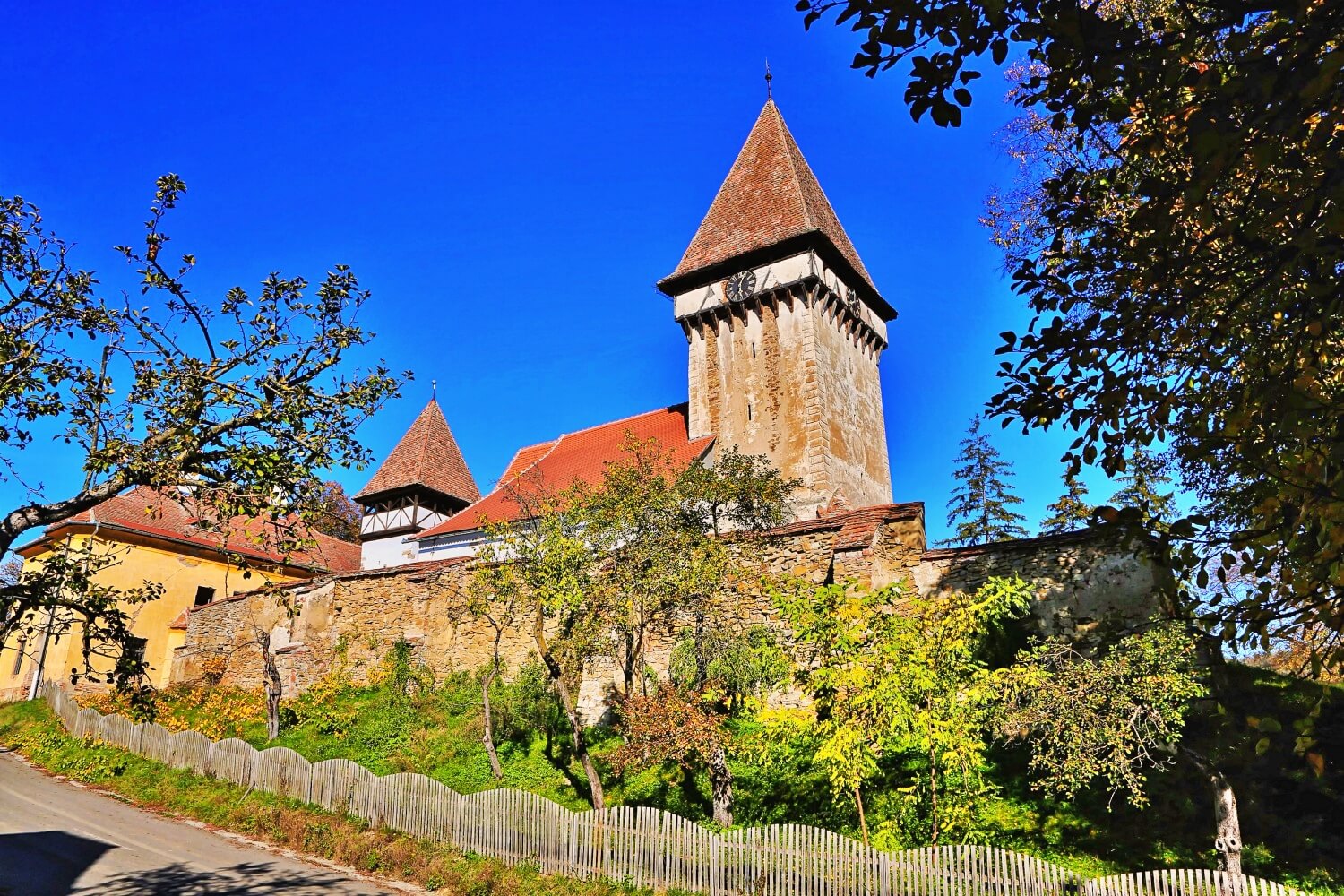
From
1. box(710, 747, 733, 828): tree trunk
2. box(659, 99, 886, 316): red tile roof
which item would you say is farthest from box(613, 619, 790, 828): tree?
box(659, 99, 886, 316): red tile roof

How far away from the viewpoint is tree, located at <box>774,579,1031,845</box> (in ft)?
27.6

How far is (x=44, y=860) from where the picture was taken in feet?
35.9

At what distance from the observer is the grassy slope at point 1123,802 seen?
8586mm

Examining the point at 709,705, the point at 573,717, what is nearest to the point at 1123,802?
the point at 709,705

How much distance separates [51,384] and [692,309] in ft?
71.6

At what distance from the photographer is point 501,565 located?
1302 cm

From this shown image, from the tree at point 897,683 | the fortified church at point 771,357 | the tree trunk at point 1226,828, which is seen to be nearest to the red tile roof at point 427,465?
the fortified church at point 771,357

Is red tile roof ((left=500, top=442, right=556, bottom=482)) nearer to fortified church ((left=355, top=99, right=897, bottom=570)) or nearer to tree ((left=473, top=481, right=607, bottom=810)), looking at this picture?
fortified church ((left=355, top=99, right=897, bottom=570))

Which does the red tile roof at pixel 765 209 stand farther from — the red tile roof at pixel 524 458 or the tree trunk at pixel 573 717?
the tree trunk at pixel 573 717

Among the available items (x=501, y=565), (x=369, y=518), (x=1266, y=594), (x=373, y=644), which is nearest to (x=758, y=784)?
(x=501, y=565)

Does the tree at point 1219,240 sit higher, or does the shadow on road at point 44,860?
the tree at point 1219,240

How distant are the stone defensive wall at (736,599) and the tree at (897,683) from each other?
3.33 ft

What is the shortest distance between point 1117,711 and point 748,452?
1620 cm

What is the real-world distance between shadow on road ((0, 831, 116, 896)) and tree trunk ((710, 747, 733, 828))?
7.95 m
